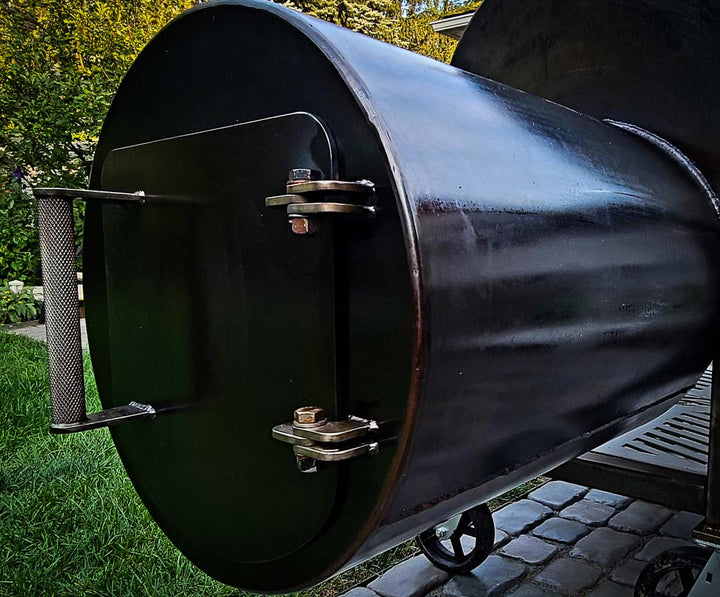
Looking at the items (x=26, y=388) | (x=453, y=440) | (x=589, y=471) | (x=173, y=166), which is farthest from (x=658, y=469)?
(x=26, y=388)

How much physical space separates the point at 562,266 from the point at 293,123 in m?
0.43

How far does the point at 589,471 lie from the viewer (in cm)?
169

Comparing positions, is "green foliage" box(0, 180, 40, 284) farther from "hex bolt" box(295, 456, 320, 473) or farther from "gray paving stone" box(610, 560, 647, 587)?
"hex bolt" box(295, 456, 320, 473)

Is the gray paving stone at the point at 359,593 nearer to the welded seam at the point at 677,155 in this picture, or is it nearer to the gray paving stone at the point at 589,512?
the gray paving stone at the point at 589,512

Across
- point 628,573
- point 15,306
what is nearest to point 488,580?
point 628,573

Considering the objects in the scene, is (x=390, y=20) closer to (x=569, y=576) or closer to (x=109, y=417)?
(x=569, y=576)

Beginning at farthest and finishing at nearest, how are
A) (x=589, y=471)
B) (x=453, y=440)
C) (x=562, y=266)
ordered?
(x=589, y=471), (x=562, y=266), (x=453, y=440)

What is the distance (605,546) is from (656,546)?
0.68 ft

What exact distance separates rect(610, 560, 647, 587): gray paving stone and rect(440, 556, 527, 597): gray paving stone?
301mm

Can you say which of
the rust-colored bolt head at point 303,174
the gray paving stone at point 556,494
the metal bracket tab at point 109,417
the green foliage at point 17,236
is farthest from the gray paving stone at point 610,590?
the green foliage at point 17,236

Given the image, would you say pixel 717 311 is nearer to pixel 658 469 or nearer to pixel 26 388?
pixel 658 469

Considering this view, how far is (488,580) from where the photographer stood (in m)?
2.32

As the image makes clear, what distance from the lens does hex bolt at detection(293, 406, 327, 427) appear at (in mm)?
861

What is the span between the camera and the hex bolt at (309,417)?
2.82 ft
